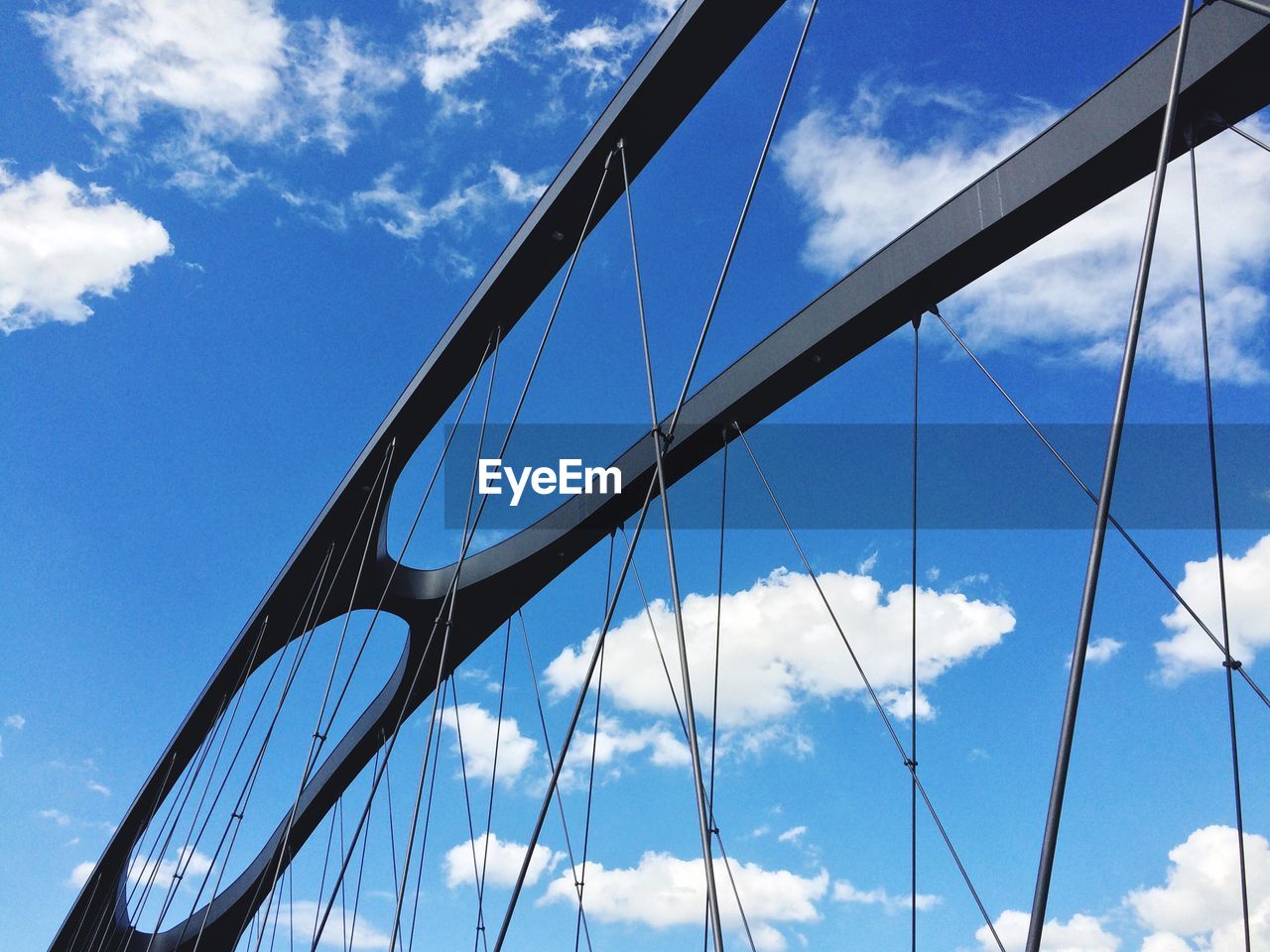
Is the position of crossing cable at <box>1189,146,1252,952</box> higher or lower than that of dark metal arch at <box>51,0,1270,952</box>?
lower

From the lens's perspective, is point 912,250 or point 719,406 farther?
point 719,406

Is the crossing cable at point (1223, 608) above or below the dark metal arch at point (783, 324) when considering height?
below

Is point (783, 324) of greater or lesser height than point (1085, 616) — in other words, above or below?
above

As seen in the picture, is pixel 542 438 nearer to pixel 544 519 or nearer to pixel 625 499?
pixel 544 519

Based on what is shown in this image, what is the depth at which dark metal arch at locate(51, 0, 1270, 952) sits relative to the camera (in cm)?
556

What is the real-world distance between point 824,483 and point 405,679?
7.85 meters

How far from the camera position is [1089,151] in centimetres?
591

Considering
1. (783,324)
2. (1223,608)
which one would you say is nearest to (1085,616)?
(1223,608)

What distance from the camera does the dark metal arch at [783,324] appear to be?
5562 mm

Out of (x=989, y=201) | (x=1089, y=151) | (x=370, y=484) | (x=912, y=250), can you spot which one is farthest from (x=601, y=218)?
(x=370, y=484)

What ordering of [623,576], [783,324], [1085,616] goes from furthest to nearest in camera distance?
[783,324] < [623,576] < [1085,616]

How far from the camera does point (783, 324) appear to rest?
8445 mm

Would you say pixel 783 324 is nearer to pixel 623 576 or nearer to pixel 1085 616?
pixel 623 576

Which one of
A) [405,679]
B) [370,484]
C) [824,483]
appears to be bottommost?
[405,679]
